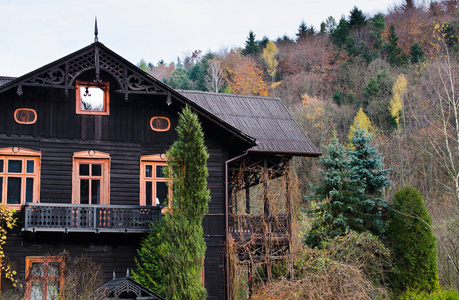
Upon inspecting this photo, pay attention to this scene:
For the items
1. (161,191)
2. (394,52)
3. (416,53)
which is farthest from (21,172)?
(394,52)

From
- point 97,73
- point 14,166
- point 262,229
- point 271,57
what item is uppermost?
point 271,57

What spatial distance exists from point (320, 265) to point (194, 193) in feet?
18.1

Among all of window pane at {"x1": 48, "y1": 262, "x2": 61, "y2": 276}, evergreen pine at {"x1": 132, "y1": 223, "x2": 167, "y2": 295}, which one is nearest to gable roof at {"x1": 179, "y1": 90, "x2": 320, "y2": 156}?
evergreen pine at {"x1": 132, "y1": 223, "x2": 167, "y2": 295}

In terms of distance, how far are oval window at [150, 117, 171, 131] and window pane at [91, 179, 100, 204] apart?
8.66 ft

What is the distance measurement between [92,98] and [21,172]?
10.9 ft

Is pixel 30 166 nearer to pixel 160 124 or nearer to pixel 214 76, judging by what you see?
pixel 160 124

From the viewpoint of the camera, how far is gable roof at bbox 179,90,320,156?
2280 centimetres

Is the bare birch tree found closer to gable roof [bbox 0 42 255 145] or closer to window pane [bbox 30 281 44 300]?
gable roof [bbox 0 42 255 145]

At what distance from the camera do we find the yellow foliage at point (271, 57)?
241 ft

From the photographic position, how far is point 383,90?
55.2 meters

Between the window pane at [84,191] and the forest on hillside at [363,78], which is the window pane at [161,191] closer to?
the window pane at [84,191]

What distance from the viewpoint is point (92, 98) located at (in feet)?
68.9

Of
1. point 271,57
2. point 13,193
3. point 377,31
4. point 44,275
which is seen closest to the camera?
point 44,275

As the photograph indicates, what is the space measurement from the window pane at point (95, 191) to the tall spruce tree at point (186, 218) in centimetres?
270
